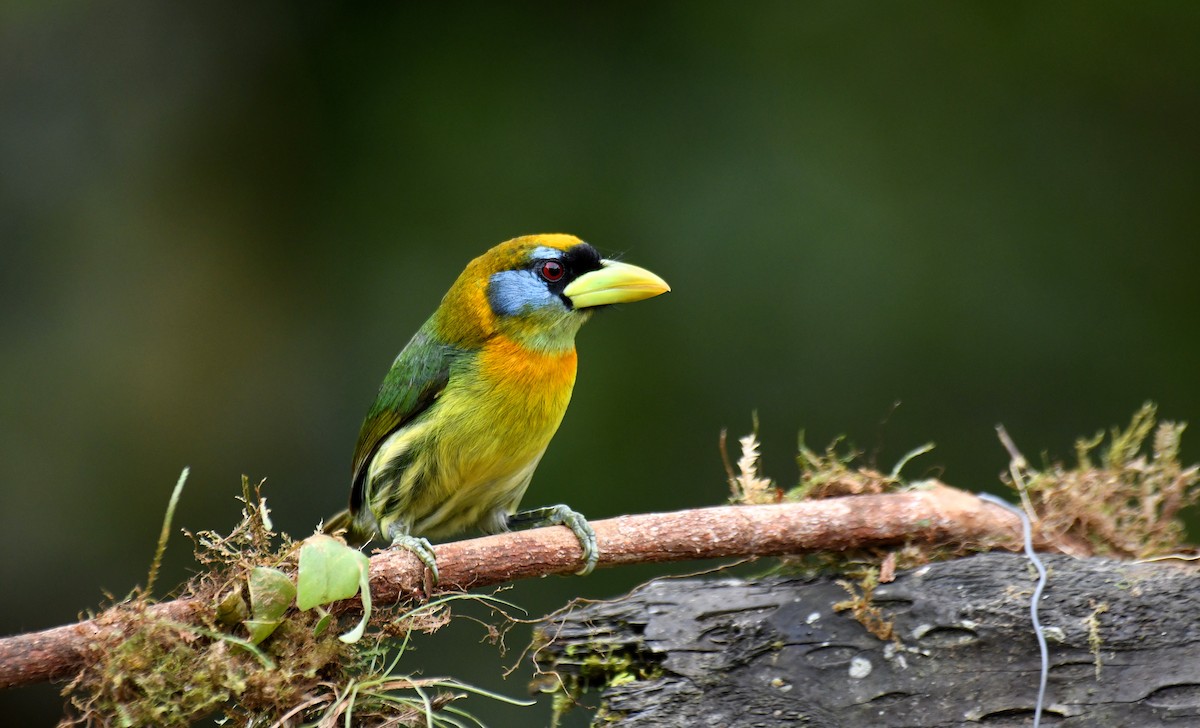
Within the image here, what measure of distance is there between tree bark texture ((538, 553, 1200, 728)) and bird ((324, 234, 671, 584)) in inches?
22.6

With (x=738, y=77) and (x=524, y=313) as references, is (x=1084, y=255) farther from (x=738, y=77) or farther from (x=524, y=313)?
(x=524, y=313)

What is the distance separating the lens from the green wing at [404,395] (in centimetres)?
293

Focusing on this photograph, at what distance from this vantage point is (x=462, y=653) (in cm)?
482

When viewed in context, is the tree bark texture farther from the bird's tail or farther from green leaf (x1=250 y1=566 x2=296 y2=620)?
the bird's tail

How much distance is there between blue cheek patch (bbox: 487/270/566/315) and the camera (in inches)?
117

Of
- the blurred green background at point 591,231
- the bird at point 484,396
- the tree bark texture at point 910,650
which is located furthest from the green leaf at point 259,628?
the blurred green background at point 591,231

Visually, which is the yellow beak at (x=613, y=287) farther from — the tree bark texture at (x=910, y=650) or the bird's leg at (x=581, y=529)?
the tree bark texture at (x=910, y=650)

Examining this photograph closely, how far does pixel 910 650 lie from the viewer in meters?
2.14

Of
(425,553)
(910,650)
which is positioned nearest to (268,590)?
(425,553)

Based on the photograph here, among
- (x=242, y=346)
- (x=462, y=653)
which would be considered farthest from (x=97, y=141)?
(x=462, y=653)

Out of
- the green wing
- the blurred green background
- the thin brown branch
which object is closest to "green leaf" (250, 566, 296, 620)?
the thin brown branch

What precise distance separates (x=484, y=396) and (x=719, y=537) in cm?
77

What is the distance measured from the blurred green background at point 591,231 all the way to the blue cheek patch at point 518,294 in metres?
1.89

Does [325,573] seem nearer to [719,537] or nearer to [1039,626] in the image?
[719,537]
